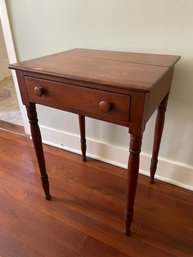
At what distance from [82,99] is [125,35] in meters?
0.54

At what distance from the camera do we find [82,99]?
30.2 inches

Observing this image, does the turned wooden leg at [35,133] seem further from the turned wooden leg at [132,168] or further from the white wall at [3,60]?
the white wall at [3,60]

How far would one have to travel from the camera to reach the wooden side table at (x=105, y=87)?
2.22 feet

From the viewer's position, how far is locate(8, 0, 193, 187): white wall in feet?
3.23

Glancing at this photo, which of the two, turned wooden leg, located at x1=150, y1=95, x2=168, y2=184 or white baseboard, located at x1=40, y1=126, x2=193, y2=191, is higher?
turned wooden leg, located at x1=150, y1=95, x2=168, y2=184

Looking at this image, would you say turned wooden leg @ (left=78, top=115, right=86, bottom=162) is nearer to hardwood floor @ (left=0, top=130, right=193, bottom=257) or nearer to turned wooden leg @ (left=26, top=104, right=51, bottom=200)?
hardwood floor @ (left=0, top=130, right=193, bottom=257)

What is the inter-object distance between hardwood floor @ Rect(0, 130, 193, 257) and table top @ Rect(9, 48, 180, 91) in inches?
30.0

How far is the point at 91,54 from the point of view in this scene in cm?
104

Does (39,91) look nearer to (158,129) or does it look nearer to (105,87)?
(105,87)

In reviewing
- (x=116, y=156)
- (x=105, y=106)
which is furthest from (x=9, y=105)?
(x=105, y=106)

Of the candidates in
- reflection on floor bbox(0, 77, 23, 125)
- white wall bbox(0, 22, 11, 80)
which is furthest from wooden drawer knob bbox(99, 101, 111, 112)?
white wall bbox(0, 22, 11, 80)

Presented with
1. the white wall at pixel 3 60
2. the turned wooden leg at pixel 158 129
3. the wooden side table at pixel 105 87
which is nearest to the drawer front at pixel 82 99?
the wooden side table at pixel 105 87

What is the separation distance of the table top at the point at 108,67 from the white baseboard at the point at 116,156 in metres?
0.63

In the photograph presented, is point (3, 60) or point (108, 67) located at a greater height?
point (108, 67)
